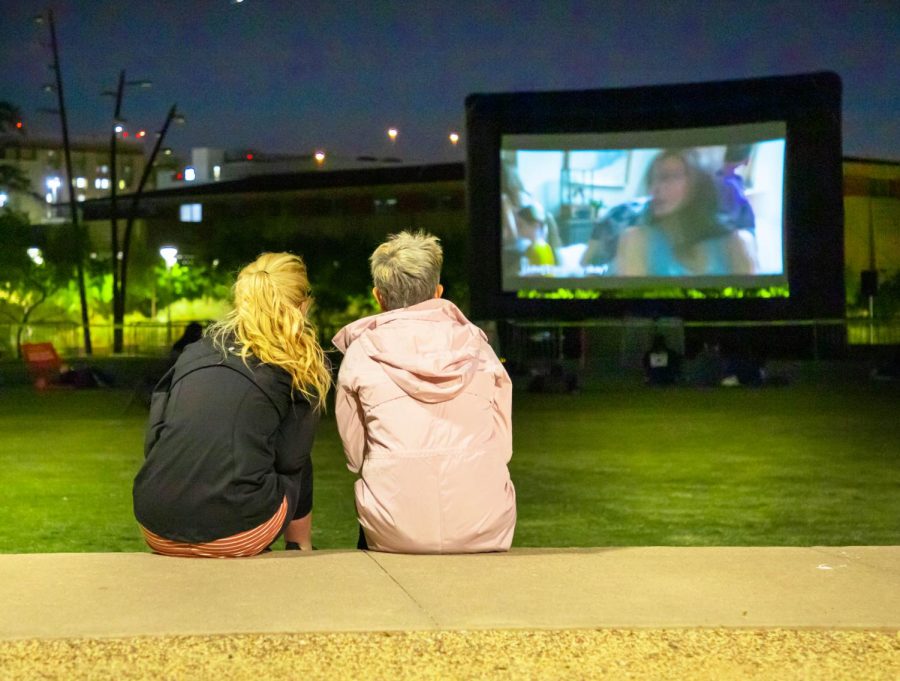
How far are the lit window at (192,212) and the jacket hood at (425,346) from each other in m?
72.1

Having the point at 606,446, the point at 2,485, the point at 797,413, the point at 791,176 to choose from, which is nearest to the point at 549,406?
the point at 797,413

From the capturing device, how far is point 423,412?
3654 millimetres

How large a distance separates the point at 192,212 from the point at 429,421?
72.7 meters

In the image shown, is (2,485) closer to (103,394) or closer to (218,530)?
(218,530)

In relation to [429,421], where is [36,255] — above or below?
above

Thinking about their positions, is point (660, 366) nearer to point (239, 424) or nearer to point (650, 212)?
point (650, 212)

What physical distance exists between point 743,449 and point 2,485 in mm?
6141

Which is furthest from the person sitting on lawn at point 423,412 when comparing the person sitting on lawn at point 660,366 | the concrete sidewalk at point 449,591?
the person sitting on lawn at point 660,366

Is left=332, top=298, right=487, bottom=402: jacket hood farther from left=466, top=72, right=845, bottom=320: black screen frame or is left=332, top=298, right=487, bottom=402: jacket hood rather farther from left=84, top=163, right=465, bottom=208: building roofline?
left=84, top=163, right=465, bottom=208: building roofline

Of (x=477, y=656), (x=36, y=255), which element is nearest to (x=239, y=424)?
(x=477, y=656)

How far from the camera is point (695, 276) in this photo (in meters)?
26.0

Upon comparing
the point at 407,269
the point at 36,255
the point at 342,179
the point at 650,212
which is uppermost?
the point at 342,179

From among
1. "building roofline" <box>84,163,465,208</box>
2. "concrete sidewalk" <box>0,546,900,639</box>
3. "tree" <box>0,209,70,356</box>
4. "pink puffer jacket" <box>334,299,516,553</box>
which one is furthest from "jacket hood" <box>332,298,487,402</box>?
"building roofline" <box>84,163,465,208</box>

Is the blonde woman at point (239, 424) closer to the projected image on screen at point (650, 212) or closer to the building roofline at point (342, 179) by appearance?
the projected image on screen at point (650, 212)
